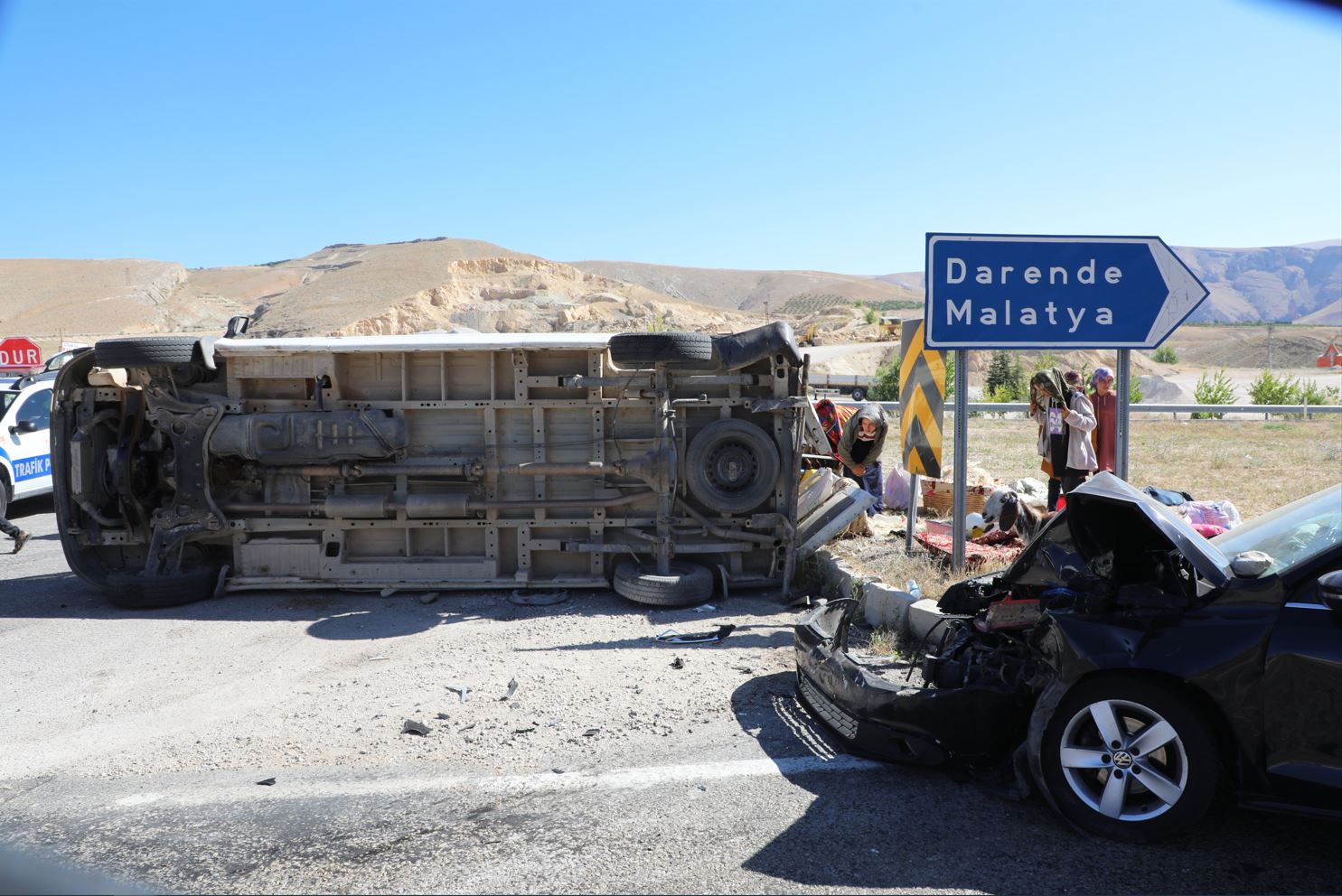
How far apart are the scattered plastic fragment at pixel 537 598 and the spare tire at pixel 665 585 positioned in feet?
1.66

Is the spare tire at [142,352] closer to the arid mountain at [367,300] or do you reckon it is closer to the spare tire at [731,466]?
the spare tire at [731,466]

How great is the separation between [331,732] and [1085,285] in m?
6.12

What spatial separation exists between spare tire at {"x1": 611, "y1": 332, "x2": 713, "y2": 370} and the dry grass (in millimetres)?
2246

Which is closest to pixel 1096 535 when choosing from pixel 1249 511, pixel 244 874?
pixel 244 874

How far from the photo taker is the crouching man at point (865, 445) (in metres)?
10.9

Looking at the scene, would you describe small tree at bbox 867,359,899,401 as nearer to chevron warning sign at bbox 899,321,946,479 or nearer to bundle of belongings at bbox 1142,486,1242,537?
chevron warning sign at bbox 899,321,946,479

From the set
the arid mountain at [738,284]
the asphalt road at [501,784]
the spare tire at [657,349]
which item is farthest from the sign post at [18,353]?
the arid mountain at [738,284]

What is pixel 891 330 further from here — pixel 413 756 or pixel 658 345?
pixel 413 756

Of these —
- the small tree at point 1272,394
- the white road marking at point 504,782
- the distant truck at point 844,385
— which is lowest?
the white road marking at point 504,782

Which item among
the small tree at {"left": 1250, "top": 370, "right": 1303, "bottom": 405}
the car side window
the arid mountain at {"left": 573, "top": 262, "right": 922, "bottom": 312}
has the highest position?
the arid mountain at {"left": 573, "top": 262, "right": 922, "bottom": 312}

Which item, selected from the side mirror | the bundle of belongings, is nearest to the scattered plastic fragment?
the bundle of belongings

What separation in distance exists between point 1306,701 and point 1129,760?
668 mm

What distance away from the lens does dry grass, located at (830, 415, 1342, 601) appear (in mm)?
8627

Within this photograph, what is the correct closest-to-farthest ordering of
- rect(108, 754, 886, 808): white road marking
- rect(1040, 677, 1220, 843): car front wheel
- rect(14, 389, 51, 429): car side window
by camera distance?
rect(1040, 677, 1220, 843): car front wheel < rect(108, 754, 886, 808): white road marking < rect(14, 389, 51, 429): car side window
